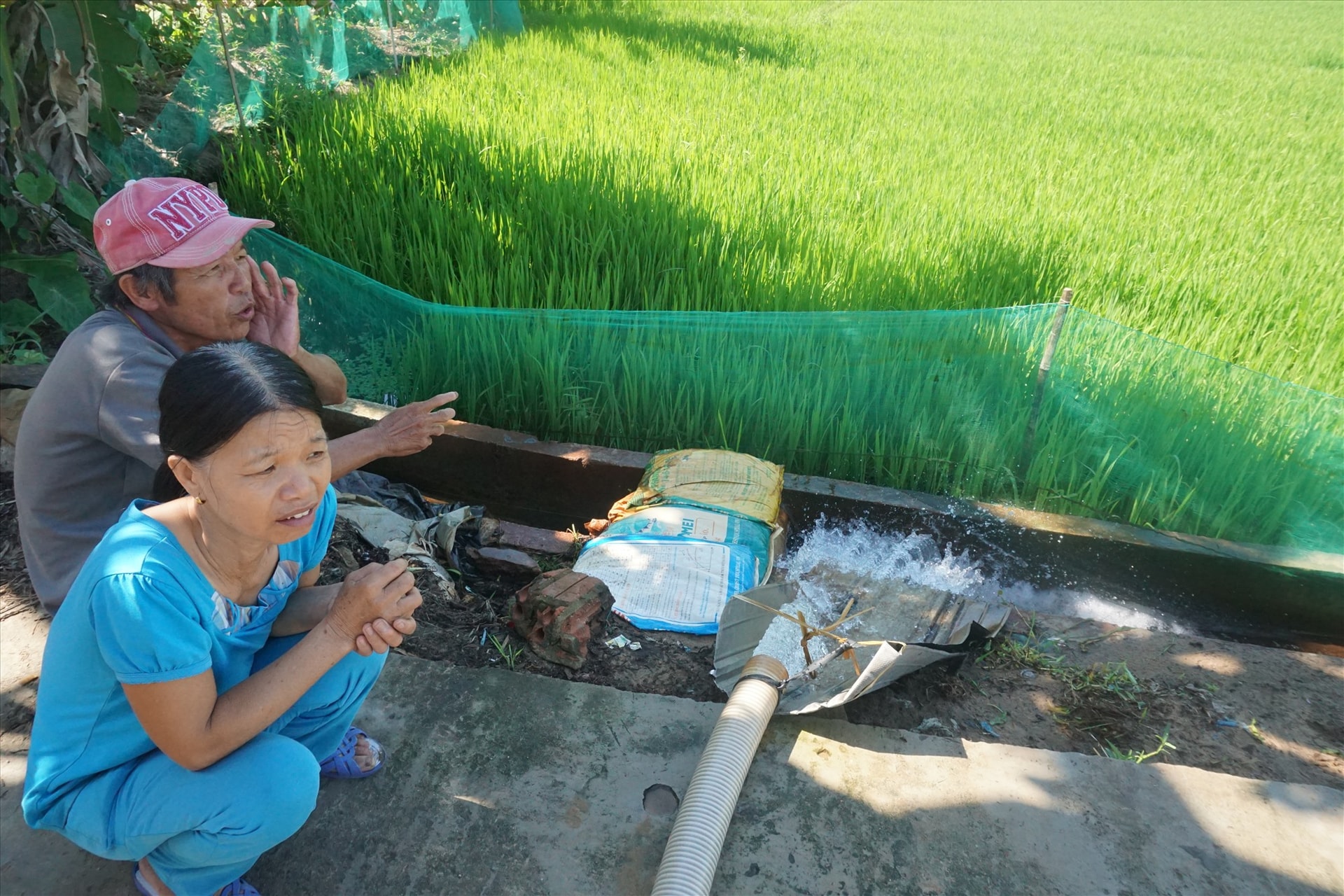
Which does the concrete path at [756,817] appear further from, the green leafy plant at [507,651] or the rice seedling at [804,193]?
the rice seedling at [804,193]

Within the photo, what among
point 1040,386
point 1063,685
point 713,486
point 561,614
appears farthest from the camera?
point 1040,386

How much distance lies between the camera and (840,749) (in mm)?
1936

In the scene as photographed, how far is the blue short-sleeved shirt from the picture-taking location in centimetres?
123

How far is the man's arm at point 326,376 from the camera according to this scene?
2.34 metres

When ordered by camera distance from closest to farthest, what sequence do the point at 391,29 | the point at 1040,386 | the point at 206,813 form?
the point at 206,813, the point at 1040,386, the point at 391,29

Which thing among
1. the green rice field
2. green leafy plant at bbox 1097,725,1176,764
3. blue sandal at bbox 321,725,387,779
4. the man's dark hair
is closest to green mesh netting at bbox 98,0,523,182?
the green rice field

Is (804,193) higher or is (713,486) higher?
(804,193)

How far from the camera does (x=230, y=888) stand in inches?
59.7

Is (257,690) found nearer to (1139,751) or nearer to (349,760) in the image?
(349,760)

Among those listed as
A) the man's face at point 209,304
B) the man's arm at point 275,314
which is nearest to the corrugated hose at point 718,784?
A: the man's arm at point 275,314

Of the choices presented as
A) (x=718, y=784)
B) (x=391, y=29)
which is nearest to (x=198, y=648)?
(x=718, y=784)

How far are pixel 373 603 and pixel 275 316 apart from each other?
1.06 m

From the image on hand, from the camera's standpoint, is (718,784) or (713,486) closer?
(718,784)

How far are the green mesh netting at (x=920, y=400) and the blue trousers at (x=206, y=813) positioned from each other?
178 centimetres
